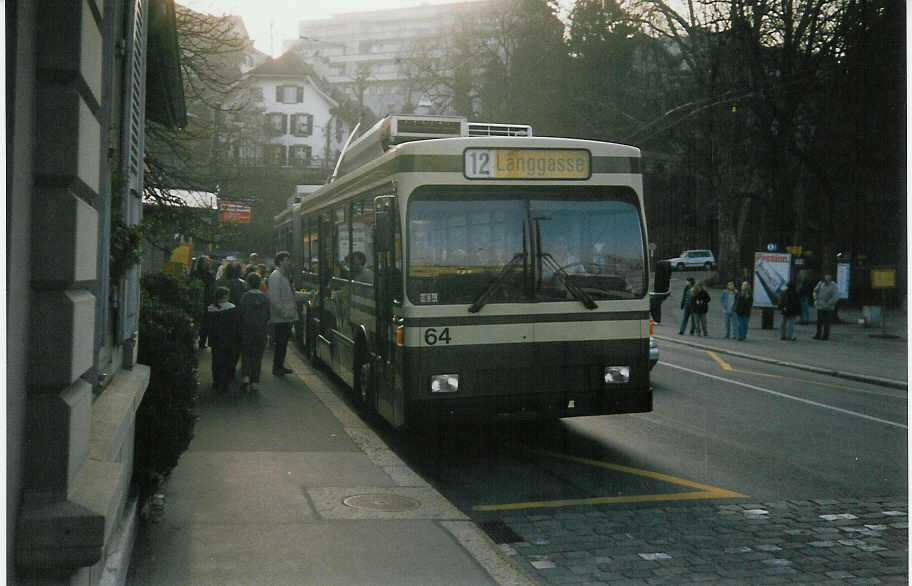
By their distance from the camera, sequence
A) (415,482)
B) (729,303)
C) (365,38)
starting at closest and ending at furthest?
(415,482) < (729,303) < (365,38)

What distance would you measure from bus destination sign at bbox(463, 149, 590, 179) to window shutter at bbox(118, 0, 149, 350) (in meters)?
2.81

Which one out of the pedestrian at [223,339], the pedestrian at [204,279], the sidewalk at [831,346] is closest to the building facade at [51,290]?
the pedestrian at [223,339]

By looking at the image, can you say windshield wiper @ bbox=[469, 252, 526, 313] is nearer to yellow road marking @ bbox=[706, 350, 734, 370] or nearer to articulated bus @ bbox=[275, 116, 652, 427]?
articulated bus @ bbox=[275, 116, 652, 427]

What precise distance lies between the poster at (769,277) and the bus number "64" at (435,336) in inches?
877

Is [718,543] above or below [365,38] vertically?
below

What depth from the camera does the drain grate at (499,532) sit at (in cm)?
653

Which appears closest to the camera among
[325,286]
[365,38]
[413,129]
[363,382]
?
[363,382]

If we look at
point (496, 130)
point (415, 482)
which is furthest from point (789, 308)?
point (415, 482)

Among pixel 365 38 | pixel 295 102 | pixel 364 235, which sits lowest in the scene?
pixel 364 235

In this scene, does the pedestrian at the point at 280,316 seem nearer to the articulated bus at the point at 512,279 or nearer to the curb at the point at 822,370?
the articulated bus at the point at 512,279

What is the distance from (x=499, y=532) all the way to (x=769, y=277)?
2430cm

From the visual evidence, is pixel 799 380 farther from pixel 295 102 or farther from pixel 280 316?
pixel 295 102

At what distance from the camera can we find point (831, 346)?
24.4 metres

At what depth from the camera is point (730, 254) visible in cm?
4759
